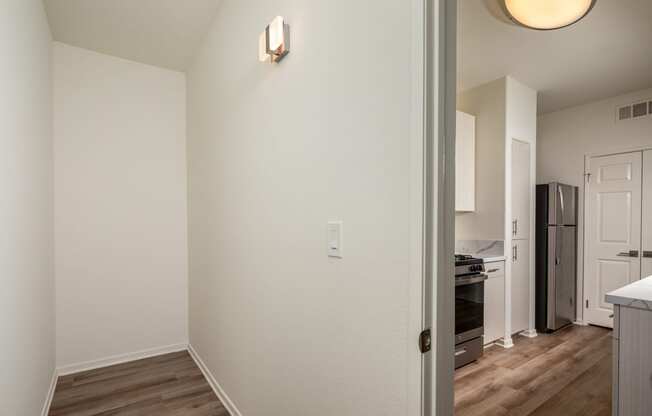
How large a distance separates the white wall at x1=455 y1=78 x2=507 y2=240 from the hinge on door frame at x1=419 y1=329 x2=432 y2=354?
3085 millimetres

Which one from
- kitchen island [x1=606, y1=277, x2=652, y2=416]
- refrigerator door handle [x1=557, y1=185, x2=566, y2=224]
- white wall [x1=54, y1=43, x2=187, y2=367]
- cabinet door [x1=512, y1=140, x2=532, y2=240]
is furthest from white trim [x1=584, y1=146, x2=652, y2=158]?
white wall [x1=54, y1=43, x2=187, y2=367]

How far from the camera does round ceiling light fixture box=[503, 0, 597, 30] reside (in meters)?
2.02

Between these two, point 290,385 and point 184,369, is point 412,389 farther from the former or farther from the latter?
point 184,369

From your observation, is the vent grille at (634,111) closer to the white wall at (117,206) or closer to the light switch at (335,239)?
the light switch at (335,239)

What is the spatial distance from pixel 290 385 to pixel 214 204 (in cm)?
154

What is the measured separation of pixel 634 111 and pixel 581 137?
583 millimetres

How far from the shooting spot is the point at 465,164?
3695 mm

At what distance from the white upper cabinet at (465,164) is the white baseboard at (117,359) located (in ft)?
10.6

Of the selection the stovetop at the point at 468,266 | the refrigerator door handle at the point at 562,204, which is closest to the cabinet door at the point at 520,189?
the refrigerator door handle at the point at 562,204

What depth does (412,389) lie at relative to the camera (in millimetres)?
901

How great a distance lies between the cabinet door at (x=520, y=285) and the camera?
3734 millimetres

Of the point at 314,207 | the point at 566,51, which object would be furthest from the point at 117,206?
the point at 566,51

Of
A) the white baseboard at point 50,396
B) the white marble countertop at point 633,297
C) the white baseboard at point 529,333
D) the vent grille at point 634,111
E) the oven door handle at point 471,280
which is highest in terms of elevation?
the vent grille at point 634,111

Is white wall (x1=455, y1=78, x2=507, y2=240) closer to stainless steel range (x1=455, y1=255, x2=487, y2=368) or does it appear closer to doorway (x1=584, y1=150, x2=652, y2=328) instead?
stainless steel range (x1=455, y1=255, x2=487, y2=368)
